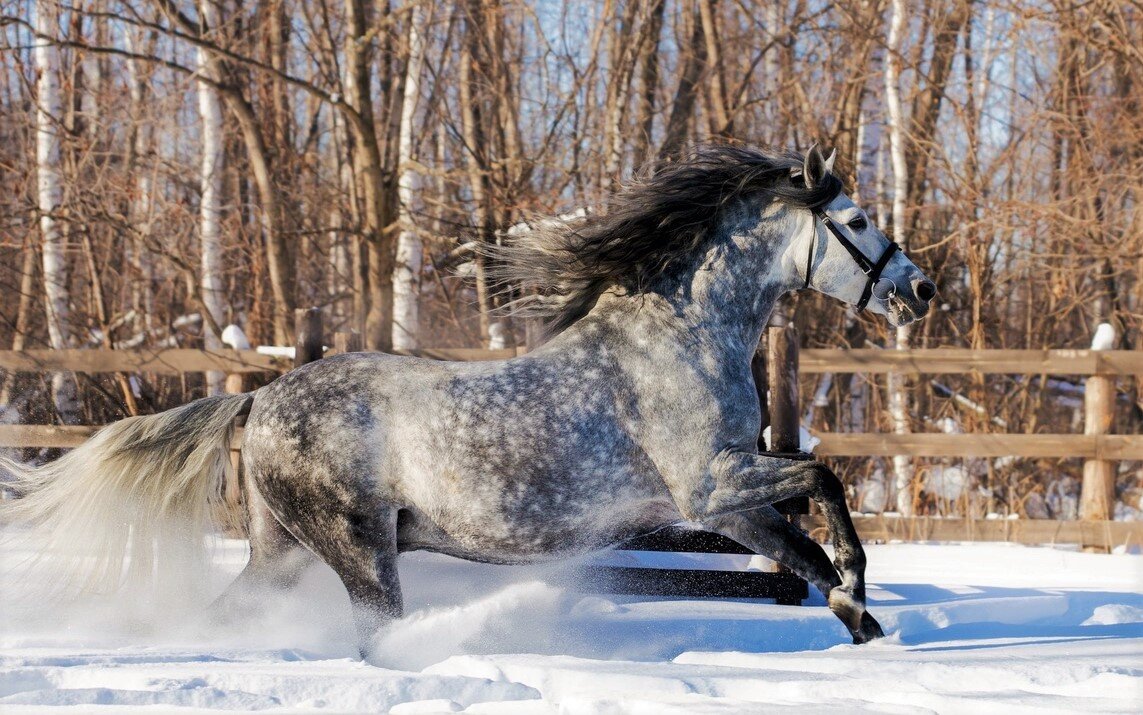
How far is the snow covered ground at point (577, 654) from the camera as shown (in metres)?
2.44

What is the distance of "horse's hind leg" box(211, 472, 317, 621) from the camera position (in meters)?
3.44

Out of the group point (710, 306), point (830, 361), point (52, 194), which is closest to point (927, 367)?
point (830, 361)

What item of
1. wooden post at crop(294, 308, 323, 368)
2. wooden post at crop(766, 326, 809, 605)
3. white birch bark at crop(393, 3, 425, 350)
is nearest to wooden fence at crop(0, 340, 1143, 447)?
wooden post at crop(294, 308, 323, 368)

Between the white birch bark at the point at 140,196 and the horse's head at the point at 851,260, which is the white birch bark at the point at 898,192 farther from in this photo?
the white birch bark at the point at 140,196

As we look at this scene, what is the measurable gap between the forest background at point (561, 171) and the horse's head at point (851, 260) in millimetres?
4213

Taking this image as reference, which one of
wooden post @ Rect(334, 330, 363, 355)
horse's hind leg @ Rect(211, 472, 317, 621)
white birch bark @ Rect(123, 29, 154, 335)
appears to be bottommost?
horse's hind leg @ Rect(211, 472, 317, 621)

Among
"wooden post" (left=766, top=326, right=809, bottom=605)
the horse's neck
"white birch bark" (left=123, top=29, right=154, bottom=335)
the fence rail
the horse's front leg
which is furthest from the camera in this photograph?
"white birch bark" (left=123, top=29, right=154, bottom=335)

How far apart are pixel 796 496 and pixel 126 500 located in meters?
2.17

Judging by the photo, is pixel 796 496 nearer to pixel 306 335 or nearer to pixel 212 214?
pixel 306 335

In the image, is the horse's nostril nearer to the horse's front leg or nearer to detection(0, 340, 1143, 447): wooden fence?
the horse's front leg

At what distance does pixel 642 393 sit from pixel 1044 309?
8028mm

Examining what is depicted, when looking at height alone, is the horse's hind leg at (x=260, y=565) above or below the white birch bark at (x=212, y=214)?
below

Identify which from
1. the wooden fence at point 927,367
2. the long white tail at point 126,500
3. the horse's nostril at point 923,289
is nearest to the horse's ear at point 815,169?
the horse's nostril at point 923,289

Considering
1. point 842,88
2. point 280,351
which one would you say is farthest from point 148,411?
point 842,88
